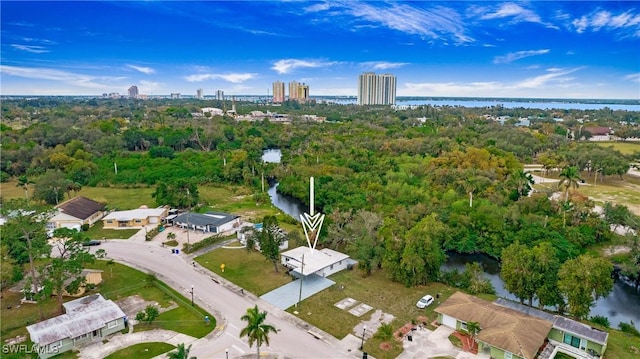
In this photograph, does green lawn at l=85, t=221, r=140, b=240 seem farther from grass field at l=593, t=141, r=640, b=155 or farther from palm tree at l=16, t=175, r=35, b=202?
grass field at l=593, t=141, r=640, b=155

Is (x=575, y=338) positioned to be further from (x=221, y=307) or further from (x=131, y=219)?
(x=131, y=219)

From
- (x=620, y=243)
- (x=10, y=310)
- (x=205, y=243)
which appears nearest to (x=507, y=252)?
(x=620, y=243)

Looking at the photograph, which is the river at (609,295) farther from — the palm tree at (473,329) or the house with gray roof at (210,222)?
the house with gray roof at (210,222)

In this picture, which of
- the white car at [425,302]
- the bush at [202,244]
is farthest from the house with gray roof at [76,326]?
the white car at [425,302]

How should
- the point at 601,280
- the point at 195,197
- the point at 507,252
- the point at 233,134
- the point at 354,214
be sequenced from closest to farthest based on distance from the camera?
the point at 601,280, the point at 507,252, the point at 354,214, the point at 195,197, the point at 233,134

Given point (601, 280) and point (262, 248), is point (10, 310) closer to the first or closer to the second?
point (262, 248)

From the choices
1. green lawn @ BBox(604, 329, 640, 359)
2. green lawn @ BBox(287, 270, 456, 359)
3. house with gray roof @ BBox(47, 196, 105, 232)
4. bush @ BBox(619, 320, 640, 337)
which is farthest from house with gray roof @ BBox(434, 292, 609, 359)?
house with gray roof @ BBox(47, 196, 105, 232)

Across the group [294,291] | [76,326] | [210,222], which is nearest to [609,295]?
[294,291]
